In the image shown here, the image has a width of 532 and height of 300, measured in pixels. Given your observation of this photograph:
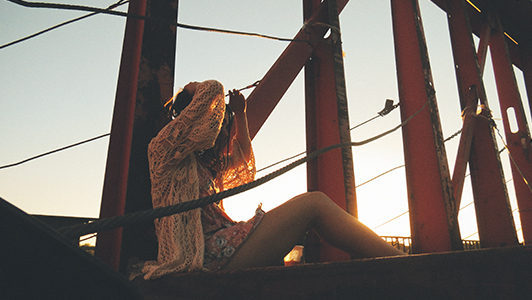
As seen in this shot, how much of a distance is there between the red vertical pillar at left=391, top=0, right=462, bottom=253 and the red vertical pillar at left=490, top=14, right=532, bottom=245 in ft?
6.88

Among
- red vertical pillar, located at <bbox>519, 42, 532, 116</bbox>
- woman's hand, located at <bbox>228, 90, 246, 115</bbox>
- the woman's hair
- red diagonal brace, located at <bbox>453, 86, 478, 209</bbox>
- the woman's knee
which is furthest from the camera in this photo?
red vertical pillar, located at <bbox>519, 42, 532, 116</bbox>

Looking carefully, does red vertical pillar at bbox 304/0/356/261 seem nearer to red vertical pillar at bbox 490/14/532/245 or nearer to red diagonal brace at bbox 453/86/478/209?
red diagonal brace at bbox 453/86/478/209

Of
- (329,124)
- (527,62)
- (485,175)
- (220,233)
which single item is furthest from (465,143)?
(527,62)

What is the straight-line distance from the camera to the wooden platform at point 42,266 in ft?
0.98

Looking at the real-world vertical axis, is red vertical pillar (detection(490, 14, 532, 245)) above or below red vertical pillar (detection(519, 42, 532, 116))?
below

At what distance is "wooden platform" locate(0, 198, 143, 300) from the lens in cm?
30

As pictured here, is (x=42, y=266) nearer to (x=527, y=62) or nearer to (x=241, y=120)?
(x=241, y=120)

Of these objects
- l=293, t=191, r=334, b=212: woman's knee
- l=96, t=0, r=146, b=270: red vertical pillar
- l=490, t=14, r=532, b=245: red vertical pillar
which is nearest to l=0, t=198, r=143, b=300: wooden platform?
l=293, t=191, r=334, b=212: woman's knee

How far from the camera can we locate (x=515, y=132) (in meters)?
3.85

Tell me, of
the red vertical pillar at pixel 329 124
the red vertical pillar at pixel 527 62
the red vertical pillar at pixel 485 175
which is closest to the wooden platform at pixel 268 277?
the red vertical pillar at pixel 329 124

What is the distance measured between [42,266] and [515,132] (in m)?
4.65

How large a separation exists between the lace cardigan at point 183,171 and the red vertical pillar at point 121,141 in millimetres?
209

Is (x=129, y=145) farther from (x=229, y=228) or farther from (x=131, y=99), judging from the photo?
(x=229, y=228)

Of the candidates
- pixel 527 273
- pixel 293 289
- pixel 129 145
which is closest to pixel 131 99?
pixel 129 145
